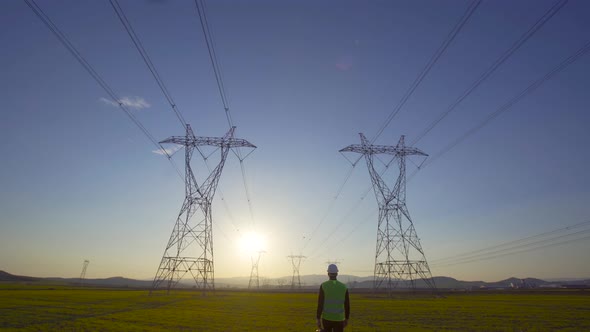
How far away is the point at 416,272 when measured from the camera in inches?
2162

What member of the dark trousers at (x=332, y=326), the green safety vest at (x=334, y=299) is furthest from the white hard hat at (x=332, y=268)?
the dark trousers at (x=332, y=326)

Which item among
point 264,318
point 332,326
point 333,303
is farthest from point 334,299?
point 264,318

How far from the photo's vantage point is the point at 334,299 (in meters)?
7.74

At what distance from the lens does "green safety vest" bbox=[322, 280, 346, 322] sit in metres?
7.71

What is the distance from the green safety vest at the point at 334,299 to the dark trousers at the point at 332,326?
0.09 meters

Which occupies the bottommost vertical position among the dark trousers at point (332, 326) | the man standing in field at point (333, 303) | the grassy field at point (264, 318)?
the grassy field at point (264, 318)

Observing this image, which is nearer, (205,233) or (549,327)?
(549,327)

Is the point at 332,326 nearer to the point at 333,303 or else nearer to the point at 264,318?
the point at 333,303

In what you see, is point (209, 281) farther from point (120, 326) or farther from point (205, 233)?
point (120, 326)

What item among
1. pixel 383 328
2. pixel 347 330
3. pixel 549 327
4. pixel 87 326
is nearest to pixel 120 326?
pixel 87 326

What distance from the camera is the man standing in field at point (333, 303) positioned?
7.71 meters

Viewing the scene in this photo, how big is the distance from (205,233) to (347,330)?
3778cm

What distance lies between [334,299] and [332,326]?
63 centimetres

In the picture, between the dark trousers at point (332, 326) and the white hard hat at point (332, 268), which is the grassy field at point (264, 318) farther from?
the white hard hat at point (332, 268)
